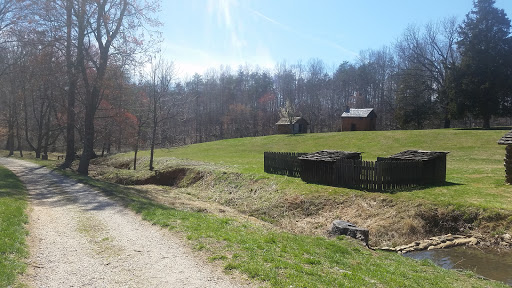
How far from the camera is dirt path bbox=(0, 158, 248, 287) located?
6078mm

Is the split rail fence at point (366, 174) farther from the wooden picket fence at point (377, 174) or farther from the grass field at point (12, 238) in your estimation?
the grass field at point (12, 238)

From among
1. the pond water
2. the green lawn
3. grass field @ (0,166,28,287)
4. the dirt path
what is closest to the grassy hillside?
the pond water

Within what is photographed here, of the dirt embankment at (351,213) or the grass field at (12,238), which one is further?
the dirt embankment at (351,213)

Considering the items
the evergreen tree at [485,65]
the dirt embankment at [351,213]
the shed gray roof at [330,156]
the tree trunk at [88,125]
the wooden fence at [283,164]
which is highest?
the evergreen tree at [485,65]

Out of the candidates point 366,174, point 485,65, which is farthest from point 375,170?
point 485,65

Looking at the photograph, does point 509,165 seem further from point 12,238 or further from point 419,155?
point 12,238

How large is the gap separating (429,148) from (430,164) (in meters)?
20.4

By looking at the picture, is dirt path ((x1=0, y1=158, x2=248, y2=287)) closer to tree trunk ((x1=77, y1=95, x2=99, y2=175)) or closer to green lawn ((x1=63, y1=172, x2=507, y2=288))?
green lawn ((x1=63, y1=172, x2=507, y2=288))

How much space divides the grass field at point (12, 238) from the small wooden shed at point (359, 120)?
51.5m

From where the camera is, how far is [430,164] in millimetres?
18625

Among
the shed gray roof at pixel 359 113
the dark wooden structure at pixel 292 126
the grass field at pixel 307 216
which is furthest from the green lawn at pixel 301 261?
the dark wooden structure at pixel 292 126

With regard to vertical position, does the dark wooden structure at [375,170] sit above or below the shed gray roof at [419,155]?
below

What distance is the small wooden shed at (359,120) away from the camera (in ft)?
188

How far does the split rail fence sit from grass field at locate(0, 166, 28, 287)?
13.5m
